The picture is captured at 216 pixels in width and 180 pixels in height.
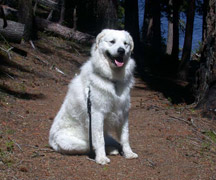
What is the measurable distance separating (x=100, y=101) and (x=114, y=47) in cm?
80

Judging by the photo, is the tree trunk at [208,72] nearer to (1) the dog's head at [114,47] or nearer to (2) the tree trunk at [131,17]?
(1) the dog's head at [114,47]

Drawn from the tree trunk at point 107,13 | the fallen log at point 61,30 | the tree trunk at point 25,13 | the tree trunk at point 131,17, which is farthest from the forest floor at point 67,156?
the tree trunk at point 131,17

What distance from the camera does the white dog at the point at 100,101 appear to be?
5020 mm

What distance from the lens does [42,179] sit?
165 inches

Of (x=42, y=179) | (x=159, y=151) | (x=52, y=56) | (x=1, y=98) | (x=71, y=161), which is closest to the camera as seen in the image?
(x=42, y=179)

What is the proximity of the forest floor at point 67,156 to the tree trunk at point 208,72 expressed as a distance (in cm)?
30

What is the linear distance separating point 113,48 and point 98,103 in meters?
0.81

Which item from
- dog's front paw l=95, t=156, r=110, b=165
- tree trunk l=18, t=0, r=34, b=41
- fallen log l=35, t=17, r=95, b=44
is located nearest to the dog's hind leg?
dog's front paw l=95, t=156, r=110, b=165

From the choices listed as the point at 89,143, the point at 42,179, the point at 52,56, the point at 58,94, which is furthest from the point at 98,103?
the point at 52,56

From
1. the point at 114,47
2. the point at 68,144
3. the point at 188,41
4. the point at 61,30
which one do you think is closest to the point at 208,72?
the point at 114,47

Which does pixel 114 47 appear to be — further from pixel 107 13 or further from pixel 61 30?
pixel 61 30

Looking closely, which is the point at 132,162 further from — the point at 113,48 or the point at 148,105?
the point at 148,105

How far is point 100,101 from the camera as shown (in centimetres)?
500

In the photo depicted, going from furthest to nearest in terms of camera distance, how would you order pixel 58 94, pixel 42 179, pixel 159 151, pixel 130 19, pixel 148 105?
pixel 130 19, pixel 58 94, pixel 148 105, pixel 159 151, pixel 42 179
